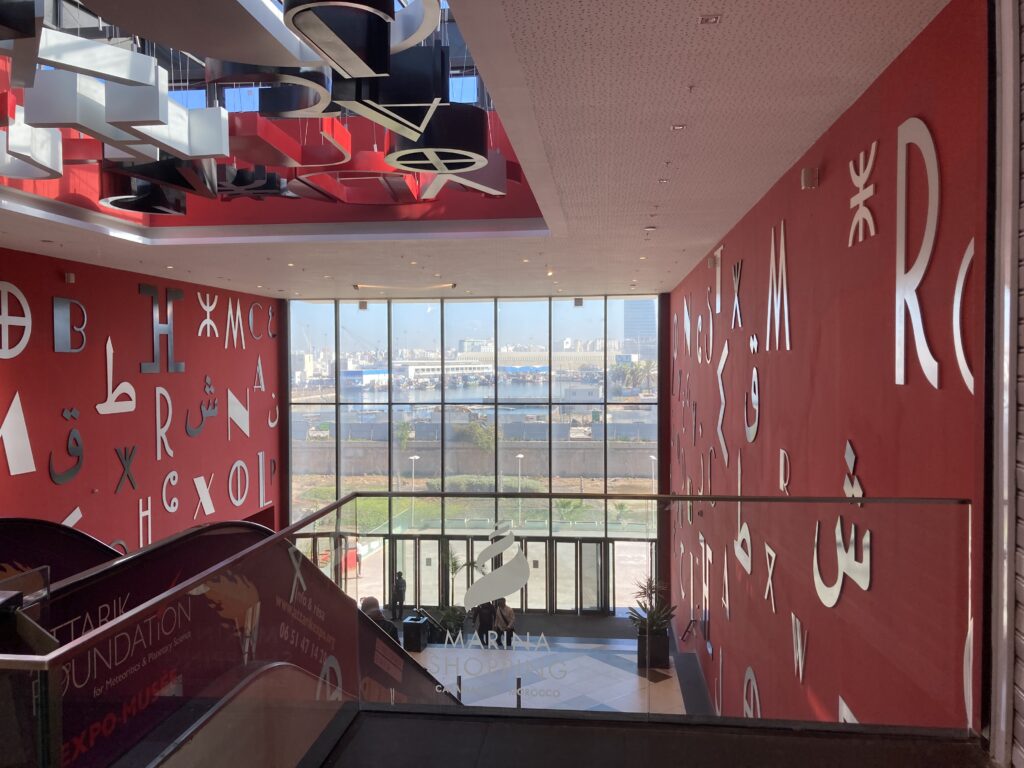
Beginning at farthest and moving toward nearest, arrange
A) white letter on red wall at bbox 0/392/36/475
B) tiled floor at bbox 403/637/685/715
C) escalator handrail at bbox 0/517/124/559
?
1. white letter on red wall at bbox 0/392/36/475
2. escalator handrail at bbox 0/517/124/559
3. tiled floor at bbox 403/637/685/715

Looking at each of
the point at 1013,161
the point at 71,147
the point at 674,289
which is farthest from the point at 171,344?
the point at 1013,161

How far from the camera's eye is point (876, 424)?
13.0 ft

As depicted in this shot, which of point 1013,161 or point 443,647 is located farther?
point 443,647

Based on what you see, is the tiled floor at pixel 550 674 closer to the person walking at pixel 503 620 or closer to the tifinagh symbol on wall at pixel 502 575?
the person walking at pixel 503 620

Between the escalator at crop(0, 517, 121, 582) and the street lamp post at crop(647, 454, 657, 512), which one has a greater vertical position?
the escalator at crop(0, 517, 121, 582)

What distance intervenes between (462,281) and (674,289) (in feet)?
13.8

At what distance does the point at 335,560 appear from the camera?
4145mm

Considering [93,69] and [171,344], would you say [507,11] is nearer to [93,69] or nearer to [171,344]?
[93,69]

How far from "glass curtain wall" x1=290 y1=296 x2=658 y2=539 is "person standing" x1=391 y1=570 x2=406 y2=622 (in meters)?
12.1

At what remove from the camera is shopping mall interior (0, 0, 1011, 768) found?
2922 millimetres

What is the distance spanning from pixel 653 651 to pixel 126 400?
32.8 feet

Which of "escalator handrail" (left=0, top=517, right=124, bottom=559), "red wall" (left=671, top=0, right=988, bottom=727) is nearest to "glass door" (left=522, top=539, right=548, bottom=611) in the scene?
"red wall" (left=671, top=0, right=988, bottom=727)

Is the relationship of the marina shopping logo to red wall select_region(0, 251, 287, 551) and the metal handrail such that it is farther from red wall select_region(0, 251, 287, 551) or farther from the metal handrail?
red wall select_region(0, 251, 287, 551)

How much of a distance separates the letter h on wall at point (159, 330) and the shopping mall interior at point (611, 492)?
10.0 feet
